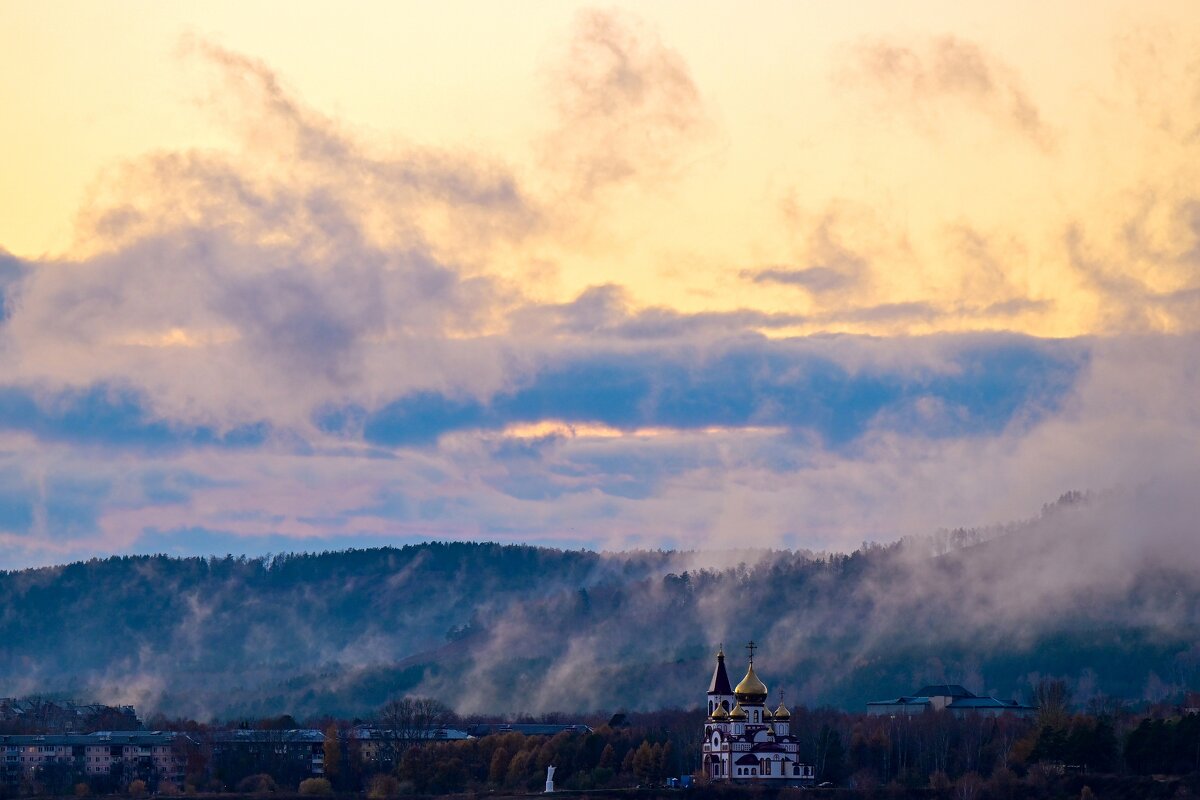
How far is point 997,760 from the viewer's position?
192375mm

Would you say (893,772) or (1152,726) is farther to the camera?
(893,772)

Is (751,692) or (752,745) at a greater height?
(751,692)

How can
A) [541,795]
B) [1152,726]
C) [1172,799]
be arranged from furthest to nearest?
[541,795]
[1152,726]
[1172,799]

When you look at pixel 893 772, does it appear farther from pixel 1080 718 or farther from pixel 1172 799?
pixel 1172 799

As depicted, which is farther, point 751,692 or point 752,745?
point 751,692

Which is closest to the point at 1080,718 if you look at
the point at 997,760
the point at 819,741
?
the point at 997,760

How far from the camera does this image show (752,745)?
19288cm

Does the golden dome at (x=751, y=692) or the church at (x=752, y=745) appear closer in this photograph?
the church at (x=752, y=745)

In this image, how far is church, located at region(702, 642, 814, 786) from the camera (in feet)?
626

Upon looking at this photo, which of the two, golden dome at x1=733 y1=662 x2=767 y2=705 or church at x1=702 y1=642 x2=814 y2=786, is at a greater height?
golden dome at x1=733 y1=662 x2=767 y2=705

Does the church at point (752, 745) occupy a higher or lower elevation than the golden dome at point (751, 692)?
lower

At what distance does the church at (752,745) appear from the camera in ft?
626

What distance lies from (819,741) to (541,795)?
2601cm

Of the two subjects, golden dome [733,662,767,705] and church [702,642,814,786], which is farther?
golden dome [733,662,767,705]
